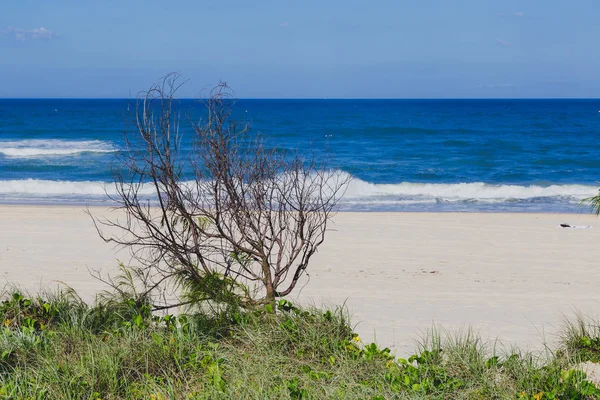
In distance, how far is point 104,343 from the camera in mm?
4926

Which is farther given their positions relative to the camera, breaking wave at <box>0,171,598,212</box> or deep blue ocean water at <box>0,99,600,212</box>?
deep blue ocean water at <box>0,99,600,212</box>

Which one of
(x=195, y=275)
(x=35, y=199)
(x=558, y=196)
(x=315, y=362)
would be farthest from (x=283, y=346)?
(x=558, y=196)

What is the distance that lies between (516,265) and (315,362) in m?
7.36

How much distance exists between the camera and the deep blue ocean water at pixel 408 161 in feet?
73.9

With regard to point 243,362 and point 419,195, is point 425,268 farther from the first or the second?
point 419,195

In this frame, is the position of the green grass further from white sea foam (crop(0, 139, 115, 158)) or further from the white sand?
white sea foam (crop(0, 139, 115, 158))

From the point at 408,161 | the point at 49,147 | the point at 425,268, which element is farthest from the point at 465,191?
the point at 49,147

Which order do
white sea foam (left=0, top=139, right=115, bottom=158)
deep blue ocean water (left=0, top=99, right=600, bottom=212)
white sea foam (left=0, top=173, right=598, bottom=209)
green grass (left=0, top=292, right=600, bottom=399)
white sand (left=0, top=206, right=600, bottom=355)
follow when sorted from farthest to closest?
1. white sea foam (left=0, top=139, right=115, bottom=158)
2. deep blue ocean water (left=0, top=99, right=600, bottom=212)
3. white sea foam (left=0, top=173, right=598, bottom=209)
4. white sand (left=0, top=206, right=600, bottom=355)
5. green grass (left=0, top=292, right=600, bottom=399)

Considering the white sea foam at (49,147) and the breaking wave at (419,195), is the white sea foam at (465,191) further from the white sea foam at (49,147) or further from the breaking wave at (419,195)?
the white sea foam at (49,147)

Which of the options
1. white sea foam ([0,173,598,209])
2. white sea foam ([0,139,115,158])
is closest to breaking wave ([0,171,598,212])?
white sea foam ([0,173,598,209])

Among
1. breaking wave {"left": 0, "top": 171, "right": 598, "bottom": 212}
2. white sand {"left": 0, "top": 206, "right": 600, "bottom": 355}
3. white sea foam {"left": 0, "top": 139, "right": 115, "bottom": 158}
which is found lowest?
breaking wave {"left": 0, "top": 171, "right": 598, "bottom": 212}

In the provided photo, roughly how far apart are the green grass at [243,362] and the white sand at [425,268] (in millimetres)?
1702

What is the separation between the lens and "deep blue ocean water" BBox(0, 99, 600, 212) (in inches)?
887

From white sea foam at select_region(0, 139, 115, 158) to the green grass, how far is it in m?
32.7
